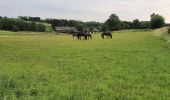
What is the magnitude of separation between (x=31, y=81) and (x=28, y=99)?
11.8 feet

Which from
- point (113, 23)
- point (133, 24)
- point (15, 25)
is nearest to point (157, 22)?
point (113, 23)

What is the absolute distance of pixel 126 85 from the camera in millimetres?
14023

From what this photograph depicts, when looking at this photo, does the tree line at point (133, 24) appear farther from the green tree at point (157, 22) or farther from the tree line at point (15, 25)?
the tree line at point (15, 25)

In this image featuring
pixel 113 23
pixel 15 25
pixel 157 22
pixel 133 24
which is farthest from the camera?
pixel 133 24

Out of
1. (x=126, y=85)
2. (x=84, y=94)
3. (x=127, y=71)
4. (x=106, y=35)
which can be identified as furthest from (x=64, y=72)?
(x=106, y=35)

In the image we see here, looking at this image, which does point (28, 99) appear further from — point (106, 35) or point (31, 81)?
point (106, 35)

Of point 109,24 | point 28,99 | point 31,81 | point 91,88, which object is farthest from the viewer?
point 109,24

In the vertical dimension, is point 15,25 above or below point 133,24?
above

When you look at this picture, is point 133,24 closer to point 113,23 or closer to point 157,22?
point 113,23

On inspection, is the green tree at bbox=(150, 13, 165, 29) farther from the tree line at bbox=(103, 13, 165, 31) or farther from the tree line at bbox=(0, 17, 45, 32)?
the tree line at bbox=(0, 17, 45, 32)

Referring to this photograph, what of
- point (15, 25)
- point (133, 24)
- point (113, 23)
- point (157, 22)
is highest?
point (157, 22)

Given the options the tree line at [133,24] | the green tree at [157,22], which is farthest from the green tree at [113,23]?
the green tree at [157,22]

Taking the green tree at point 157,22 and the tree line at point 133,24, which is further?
the tree line at point 133,24

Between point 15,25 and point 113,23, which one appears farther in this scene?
point 113,23
